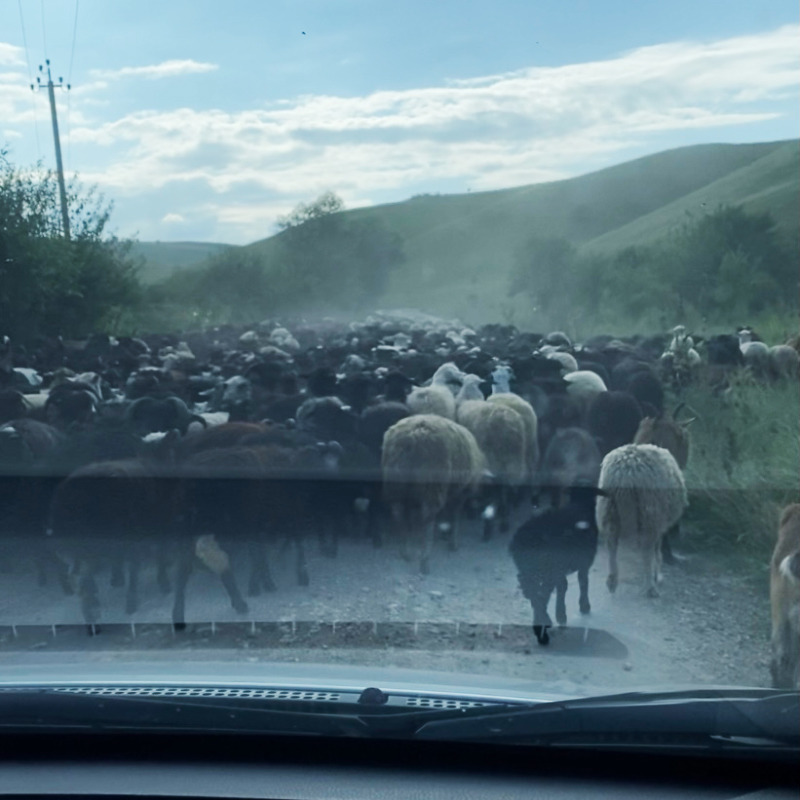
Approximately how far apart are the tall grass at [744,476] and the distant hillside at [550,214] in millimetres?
25800

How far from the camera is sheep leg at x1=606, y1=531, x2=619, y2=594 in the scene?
7559 mm

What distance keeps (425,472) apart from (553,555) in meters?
2.36

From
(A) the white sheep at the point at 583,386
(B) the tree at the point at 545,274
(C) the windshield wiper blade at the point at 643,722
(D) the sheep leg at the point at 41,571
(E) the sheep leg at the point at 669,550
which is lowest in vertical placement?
(E) the sheep leg at the point at 669,550

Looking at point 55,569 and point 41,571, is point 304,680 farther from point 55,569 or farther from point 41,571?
point 41,571

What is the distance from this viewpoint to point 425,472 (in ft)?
29.9

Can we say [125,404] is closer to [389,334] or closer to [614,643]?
[614,643]

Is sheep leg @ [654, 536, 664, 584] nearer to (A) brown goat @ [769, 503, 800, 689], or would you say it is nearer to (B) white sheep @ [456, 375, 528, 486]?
(A) brown goat @ [769, 503, 800, 689]

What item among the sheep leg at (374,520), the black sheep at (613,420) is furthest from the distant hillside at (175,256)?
the sheep leg at (374,520)

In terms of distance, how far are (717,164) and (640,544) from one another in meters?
53.5

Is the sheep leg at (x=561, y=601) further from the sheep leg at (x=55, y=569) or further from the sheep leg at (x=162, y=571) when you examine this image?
the sheep leg at (x=55, y=569)

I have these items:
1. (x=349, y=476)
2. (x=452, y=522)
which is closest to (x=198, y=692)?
(x=452, y=522)

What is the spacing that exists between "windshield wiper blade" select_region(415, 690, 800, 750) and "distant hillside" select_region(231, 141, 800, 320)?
36243 mm

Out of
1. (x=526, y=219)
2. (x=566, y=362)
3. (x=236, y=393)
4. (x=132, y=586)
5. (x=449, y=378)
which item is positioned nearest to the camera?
(x=132, y=586)

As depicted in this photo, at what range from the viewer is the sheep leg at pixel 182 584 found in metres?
6.48
